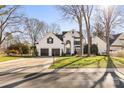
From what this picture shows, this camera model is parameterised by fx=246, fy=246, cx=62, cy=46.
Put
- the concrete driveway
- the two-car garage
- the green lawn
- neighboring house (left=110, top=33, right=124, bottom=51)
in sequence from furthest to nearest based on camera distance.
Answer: neighboring house (left=110, top=33, right=124, bottom=51)
the two-car garage
the green lawn
the concrete driveway

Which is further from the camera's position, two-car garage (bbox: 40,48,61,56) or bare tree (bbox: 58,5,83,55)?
two-car garage (bbox: 40,48,61,56)

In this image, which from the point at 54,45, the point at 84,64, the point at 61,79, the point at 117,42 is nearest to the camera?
the point at 61,79

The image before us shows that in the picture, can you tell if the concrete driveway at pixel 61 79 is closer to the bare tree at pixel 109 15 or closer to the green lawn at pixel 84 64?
the green lawn at pixel 84 64

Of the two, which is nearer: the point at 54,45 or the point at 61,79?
the point at 61,79

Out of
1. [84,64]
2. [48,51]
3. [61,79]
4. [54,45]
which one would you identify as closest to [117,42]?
[54,45]

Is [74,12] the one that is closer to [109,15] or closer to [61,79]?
[109,15]

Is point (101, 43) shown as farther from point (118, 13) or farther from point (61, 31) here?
point (118, 13)

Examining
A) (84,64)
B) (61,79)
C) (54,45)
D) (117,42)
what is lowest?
(61,79)

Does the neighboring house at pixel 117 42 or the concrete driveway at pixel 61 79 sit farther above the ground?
the neighboring house at pixel 117 42

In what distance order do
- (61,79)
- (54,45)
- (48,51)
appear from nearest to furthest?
(61,79) → (48,51) → (54,45)

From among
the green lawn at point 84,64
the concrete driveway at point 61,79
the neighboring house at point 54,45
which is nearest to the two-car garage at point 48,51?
the neighboring house at point 54,45

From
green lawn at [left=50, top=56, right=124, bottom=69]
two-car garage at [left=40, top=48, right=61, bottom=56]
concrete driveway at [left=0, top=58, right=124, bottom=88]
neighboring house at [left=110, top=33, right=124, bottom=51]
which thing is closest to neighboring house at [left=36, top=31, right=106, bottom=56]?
two-car garage at [left=40, top=48, right=61, bottom=56]

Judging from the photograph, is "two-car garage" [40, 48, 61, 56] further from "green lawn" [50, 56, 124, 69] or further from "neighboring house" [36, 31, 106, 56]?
"green lawn" [50, 56, 124, 69]

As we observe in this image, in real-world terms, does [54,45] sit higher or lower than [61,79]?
higher
